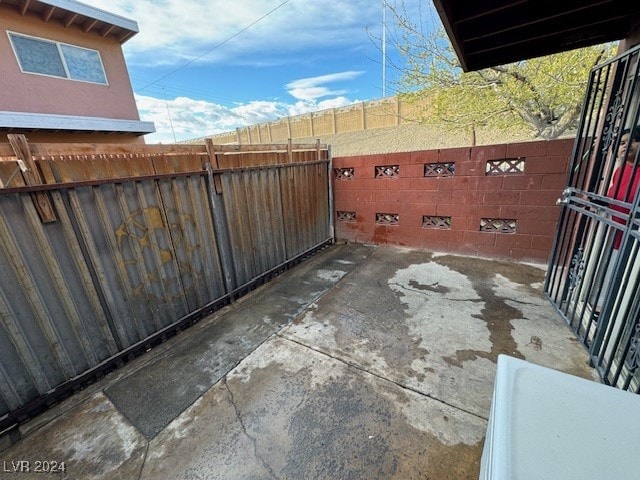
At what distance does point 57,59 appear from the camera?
672cm

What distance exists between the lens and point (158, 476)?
1482 millimetres

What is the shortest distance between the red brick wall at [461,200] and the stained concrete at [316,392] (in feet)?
3.05

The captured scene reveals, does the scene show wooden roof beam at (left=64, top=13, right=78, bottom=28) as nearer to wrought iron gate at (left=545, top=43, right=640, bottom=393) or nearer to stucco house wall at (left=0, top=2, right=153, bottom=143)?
stucco house wall at (left=0, top=2, right=153, bottom=143)

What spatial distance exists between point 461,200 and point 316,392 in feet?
11.2

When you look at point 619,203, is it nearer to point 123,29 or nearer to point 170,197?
point 170,197

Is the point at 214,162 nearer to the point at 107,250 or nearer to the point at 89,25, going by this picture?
the point at 107,250

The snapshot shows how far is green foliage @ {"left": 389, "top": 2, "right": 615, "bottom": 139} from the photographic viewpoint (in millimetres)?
4715

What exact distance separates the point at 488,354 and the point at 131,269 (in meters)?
3.11

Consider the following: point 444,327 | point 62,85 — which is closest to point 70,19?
point 62,85

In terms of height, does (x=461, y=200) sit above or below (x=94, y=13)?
below

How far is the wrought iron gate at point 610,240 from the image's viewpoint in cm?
174

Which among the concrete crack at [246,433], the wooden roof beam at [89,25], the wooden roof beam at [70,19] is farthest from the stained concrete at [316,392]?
the wooden roof beam at [89,25]

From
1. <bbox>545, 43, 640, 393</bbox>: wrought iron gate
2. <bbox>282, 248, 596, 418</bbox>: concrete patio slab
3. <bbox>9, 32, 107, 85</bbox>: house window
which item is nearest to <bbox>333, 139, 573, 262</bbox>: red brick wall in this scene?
<bbox>282, 248, 596, 418</bbox>: concrete patio slab

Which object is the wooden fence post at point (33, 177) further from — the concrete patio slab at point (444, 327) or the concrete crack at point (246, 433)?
the concrete patio slab at point (444, 327)
